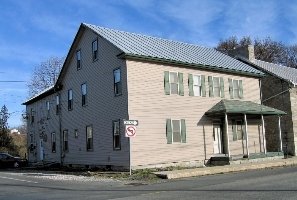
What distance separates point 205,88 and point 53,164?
45.3 feet

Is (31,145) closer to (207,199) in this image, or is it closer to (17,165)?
(17,165)

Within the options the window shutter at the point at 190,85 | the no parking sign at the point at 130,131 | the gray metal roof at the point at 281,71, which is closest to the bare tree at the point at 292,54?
the gray metal roof at the point at 281,71

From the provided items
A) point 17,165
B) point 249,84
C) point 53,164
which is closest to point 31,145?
point 17,165

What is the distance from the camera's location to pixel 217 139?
81.5 ft

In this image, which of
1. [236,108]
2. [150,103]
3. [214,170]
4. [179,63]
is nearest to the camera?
[214,170]

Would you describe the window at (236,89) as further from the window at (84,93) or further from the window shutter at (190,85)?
the window at (84,93)

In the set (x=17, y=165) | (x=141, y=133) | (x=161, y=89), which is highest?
(x=161, y=89)

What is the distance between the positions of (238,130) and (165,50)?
8035 millimetres

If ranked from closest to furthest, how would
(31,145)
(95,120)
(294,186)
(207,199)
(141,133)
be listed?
(207,199) → (294,186) → (141,133) → (95,120) → (31,145)

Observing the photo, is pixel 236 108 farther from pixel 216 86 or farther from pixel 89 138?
pixel 89 138

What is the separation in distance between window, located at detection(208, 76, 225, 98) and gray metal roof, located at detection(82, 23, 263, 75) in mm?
942

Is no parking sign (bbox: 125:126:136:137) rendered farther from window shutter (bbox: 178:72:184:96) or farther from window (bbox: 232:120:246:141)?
window (bbox: 232:120:246:141)

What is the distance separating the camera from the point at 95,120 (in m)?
23.7

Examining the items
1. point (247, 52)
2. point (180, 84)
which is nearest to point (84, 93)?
point (180, 84)
